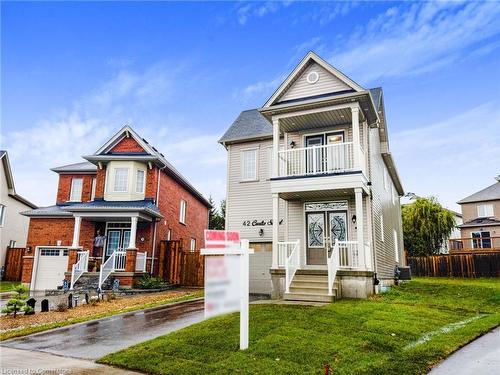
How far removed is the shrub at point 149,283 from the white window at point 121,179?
5.37 meters

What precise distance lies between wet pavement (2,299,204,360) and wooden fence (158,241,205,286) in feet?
28.0

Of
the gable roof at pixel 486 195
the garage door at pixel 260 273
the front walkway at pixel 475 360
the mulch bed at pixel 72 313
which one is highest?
the gable roof at pixel 486 195

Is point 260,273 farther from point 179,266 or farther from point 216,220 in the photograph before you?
point 216,220

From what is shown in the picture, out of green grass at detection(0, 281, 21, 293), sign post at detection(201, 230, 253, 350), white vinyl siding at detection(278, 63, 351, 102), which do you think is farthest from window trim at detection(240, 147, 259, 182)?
green grass at detection(0, 281, 21, 293)

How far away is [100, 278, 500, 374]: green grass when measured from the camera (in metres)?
5.44

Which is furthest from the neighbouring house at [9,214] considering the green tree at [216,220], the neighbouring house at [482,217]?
the neighbouring house at [482,217]

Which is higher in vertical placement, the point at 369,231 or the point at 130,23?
the point at 130,23

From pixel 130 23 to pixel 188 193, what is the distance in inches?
546

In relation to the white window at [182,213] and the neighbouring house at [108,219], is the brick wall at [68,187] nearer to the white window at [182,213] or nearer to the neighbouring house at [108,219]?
the neighbouring house at [108,219]

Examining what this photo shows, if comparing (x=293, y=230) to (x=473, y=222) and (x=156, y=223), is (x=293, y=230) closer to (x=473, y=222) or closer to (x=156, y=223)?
(x=156, y=223)

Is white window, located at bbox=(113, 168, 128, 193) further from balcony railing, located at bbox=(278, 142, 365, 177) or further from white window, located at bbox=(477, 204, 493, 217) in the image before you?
white window, located at bbox=(477, 204, 493, 217)

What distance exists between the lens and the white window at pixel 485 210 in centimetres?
3319

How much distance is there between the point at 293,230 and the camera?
14.6m

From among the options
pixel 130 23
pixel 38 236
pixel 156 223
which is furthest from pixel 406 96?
pixel 38 236
